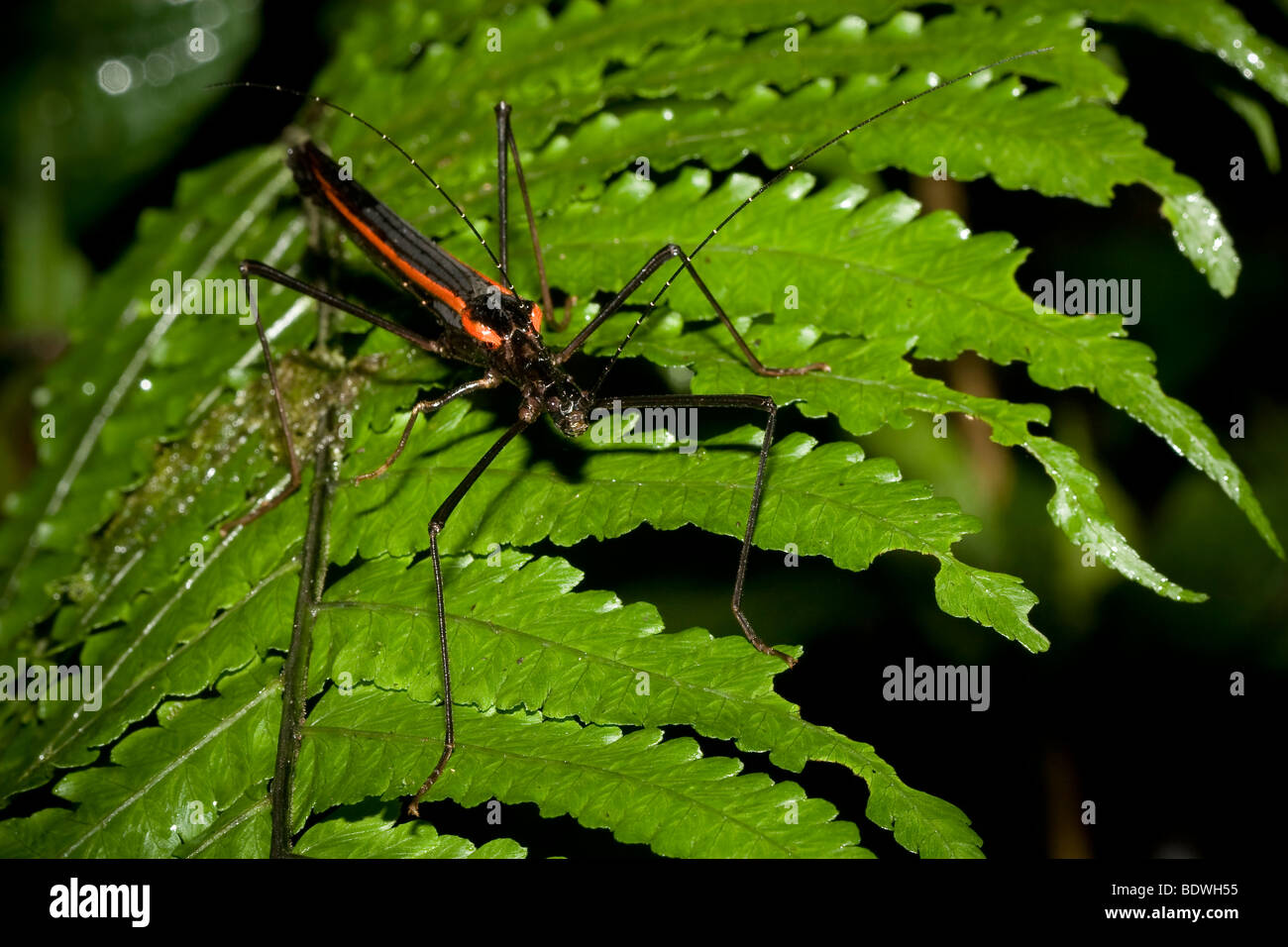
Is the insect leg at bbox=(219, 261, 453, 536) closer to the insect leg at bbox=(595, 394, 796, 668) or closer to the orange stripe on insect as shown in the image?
the orange stripe on insect

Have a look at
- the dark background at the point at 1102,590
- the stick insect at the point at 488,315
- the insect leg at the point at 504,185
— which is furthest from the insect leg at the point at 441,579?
the dark background at the point at 1102,590

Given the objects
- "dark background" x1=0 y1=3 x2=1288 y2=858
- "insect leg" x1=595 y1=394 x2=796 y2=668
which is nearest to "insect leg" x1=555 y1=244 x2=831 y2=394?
"insect leg" x1=595 y1=394 x2=796 y2=668

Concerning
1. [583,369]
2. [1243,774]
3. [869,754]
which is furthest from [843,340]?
[1243,774]

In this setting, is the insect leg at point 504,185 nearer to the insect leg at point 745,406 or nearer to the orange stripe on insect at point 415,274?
the orange stripe on insect at point 415,274

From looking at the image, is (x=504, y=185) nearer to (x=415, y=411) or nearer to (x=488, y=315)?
(x=488, y=315)

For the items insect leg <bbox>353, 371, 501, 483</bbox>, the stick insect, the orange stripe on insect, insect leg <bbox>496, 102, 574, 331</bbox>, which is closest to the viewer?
the stick insect
